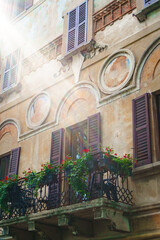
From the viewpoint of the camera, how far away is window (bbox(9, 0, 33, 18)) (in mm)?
16641

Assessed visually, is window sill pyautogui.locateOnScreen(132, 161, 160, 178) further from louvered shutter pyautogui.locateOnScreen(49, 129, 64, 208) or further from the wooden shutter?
louvered shutter pyautogui.locateOnScreen(49, 129, 64, 208)

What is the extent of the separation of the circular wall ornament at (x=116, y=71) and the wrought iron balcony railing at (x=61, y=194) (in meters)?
2.56

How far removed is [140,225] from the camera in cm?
886

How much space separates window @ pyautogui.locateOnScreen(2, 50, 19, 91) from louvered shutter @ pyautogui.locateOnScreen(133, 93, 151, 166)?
6343mm

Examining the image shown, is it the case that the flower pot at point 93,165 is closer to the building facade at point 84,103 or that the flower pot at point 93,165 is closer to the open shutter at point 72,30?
the building facade at point 84,103

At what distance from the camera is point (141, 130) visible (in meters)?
9.74

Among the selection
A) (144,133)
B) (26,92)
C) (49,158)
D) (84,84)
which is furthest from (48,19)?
(144,133)

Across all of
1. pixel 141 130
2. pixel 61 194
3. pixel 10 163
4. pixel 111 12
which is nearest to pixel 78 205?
pixel 61 194

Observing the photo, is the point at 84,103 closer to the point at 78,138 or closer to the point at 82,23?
the point at 78,138

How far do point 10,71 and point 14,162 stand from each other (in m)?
4.20

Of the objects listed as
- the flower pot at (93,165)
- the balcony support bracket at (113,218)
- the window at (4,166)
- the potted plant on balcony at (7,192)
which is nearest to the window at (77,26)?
the window at (4,166)

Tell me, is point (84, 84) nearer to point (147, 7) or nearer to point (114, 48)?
point (114, 48)

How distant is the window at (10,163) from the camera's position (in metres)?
12.8

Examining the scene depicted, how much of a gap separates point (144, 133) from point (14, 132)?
18.7ft
